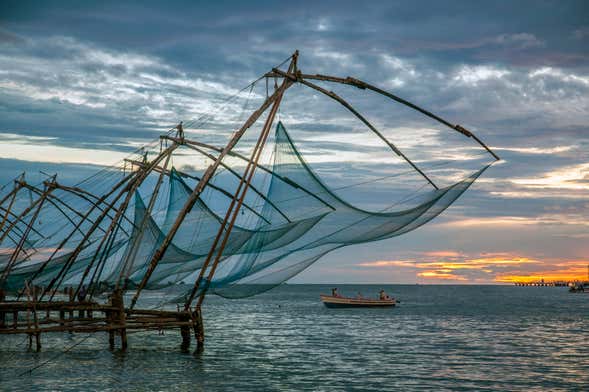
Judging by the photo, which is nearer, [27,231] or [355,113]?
[355,113]

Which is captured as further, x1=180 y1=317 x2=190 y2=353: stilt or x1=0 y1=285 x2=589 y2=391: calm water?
x1=180 y1=317 x2=190 y2=353: stilt

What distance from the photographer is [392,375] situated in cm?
1967

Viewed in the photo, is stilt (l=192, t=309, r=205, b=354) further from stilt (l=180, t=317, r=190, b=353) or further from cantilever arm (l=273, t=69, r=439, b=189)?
cantilever arm (l=273, t=69, r=439, b=189)

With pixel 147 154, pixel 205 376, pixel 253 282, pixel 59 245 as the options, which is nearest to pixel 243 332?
pixel 59 245

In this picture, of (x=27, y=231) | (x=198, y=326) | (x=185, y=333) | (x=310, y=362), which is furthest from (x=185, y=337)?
(x=27, y=231)

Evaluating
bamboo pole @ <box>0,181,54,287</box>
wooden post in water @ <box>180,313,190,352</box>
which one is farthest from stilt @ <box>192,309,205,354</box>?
bamboo pole @ <box>0,181,54,287</box>

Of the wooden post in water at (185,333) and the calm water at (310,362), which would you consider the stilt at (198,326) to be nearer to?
the wooden post in water at (185,333)

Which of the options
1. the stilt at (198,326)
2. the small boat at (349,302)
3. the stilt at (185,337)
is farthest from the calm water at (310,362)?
the small boat at (349,302)

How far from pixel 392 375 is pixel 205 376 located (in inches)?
209

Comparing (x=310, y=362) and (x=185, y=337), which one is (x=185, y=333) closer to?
(x=185, y=337)

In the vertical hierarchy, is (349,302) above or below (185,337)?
below

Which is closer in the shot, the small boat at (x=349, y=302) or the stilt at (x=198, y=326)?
the stilt at (x=198, y=326)

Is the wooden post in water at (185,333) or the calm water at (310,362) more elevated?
the wooden post in water at (185,333)

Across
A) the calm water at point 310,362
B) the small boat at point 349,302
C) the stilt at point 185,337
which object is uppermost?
the stilt at point 185,337
